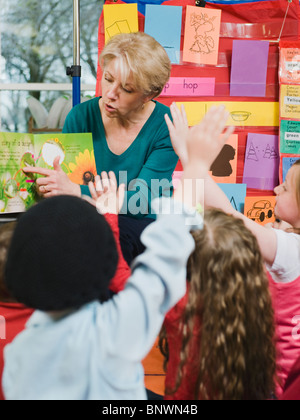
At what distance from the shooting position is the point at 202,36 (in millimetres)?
2039

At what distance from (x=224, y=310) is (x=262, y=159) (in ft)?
4.72

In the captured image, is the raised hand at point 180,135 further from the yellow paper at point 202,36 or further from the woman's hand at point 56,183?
the yellow paper at point 202,36

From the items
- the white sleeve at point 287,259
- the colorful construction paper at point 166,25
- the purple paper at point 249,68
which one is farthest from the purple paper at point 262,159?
the white sleeve at point 287,259

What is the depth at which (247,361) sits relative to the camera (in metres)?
0.80

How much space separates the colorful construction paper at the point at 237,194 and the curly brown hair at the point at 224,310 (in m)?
1.27

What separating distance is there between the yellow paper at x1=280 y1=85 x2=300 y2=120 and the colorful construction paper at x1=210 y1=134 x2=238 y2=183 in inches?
9.7

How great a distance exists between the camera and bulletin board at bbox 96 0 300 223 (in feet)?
6.66

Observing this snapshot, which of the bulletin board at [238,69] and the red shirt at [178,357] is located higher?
the bulletin board at [238,69]

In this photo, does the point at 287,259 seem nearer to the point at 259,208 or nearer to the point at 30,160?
the point at 30,160

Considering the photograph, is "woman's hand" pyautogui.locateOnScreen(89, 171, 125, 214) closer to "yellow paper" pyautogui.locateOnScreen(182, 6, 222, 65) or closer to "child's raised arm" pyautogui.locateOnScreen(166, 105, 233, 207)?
"child's raised arm" pyautogui.locateOnScreen(166, 105, 233, 207)

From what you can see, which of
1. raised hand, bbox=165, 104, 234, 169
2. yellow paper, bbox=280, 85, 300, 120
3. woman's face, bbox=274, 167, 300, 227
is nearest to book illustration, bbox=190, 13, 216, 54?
yellow paper, bbox=280, 85, 300, 120

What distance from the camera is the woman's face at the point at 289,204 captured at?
1102 mm
